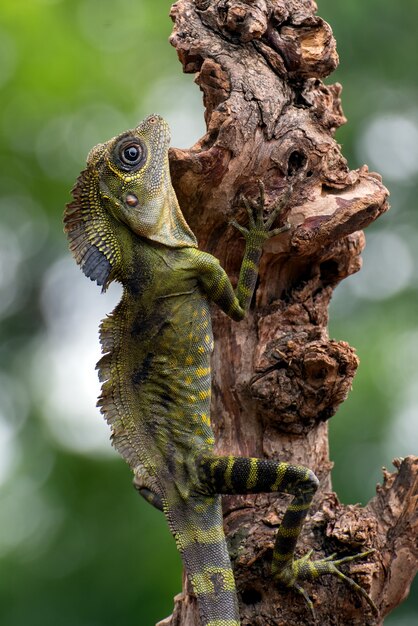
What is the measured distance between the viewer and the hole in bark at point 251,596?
179 inches

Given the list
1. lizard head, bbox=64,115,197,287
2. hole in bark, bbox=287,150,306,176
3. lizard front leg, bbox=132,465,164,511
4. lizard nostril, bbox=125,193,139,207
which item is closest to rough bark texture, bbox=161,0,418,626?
hole in bark, bbox=287,150,306,176

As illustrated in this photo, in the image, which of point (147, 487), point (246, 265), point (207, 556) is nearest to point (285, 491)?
point (207, 556)

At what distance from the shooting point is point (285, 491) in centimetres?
455

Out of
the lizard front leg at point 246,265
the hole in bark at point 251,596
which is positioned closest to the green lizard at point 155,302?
the lizard front leg at point 246,265

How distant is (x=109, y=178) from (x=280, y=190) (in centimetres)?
96

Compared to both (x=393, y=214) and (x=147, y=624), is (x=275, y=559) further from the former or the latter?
(x=393, y=214)

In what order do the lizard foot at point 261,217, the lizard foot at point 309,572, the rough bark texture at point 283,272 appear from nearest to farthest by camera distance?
the lizard foot at point 309,572, the rough bark texture at point 283,272, the lizard foot at point 261,217

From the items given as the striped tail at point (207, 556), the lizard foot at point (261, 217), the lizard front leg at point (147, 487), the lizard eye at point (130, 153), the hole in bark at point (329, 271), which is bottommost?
the striped tail at point (207, 556)

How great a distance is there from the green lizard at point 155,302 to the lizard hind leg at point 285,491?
143 mm

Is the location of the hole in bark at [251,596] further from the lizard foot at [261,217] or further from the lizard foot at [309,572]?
→ the lizard foot at [261,217]

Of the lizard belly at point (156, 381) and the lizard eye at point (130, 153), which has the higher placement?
the lizard eye at point (130, 153)

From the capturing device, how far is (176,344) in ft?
16.2

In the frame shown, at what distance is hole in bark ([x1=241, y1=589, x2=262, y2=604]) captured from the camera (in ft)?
15.0

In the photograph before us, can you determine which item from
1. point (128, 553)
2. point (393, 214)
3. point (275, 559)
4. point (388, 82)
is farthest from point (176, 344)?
point (388, 82)
